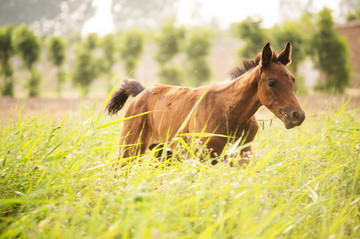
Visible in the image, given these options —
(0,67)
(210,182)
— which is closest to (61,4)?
(0,67)

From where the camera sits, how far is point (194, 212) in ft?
6.84

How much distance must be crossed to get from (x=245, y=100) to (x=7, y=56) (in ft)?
60.9

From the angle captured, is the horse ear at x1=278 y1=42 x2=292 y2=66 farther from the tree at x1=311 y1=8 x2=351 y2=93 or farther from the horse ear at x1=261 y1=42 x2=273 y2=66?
the tree at x1=311 y1=8 x2=351 y2=93

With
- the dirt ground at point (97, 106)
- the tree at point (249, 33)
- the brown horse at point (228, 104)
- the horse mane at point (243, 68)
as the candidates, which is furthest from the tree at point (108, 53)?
the horse mane at point (243, 68)

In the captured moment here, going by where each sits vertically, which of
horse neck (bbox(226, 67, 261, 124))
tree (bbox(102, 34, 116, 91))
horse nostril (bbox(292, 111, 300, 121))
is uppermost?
tree (bbox(102, 34, 116, 91))

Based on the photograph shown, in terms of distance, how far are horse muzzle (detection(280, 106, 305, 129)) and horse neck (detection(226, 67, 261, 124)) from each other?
0.32 m

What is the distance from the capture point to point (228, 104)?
317 centimetres

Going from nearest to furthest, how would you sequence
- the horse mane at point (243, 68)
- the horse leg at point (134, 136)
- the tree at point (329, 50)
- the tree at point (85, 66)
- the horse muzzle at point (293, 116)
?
the horse muzzle at point (293, 116), the horse mane at point (243, 68), the horse leg at point (134, 136), the tree at point (329, 50), the tree at point (85, 66)

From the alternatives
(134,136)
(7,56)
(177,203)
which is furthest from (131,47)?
(177,203)

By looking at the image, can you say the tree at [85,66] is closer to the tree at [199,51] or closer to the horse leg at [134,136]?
the tree at [199,51]

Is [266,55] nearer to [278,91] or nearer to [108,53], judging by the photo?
[278,91]

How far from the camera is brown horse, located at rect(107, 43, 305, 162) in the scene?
9.41ft

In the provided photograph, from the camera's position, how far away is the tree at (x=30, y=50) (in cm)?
1753

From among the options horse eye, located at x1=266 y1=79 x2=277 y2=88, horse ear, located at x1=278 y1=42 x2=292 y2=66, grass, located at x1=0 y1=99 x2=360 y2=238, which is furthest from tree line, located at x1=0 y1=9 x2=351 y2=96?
grass, located at x1=0 y1=99 x2=360 y2=238
